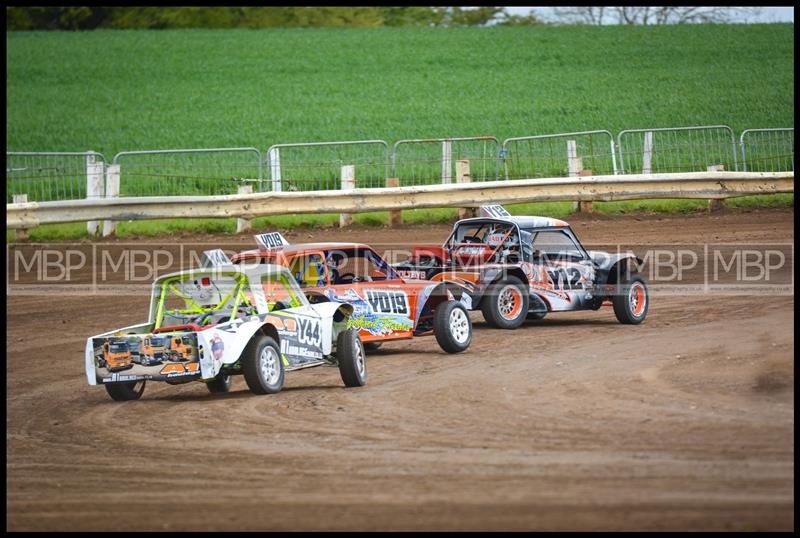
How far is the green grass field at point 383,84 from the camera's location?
40844 mm

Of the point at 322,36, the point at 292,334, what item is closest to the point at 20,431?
the point at 292,334

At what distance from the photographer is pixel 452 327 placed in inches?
551

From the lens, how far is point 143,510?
8.00 m

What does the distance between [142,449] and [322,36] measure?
173 feet

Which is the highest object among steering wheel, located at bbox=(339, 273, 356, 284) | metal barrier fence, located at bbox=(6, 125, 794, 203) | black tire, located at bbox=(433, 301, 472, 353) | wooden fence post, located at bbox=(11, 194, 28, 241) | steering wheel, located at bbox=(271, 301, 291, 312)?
metal barrier fence, located at bbox=(6, 125, 794, 203)

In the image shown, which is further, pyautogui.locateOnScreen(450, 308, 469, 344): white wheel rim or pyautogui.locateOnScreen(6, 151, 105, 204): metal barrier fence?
pyautogui.locateOnScreen(6, 151, 105, 204): metal barrier fence

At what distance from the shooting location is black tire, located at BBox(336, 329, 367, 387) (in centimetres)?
1220

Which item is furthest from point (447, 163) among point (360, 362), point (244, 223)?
point (360, 362)

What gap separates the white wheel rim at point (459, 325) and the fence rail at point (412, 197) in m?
10.3

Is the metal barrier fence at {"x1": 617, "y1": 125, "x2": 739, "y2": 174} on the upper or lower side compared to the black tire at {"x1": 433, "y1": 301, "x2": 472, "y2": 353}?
upper

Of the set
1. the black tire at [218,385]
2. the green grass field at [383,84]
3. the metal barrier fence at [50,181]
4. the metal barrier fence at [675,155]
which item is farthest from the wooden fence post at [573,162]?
the black tire at [218,385]

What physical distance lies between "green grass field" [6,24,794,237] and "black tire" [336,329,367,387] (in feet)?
85.1
